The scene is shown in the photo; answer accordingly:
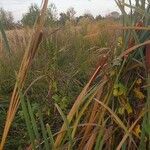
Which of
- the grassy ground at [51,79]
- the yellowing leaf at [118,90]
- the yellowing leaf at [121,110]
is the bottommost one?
the grassy ground at [51,79]

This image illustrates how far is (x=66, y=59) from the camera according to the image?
3.32 meters

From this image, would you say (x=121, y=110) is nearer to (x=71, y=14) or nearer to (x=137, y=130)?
(x=137, y=130)

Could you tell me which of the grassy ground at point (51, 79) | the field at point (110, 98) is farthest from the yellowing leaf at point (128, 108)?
the grassy ground at point (51, 79)

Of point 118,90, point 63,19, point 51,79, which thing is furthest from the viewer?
point 63,19

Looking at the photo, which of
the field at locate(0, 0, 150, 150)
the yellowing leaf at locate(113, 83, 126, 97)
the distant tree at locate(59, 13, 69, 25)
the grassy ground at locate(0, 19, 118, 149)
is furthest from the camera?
the distant tree at locate(59, 13, 69, 25)

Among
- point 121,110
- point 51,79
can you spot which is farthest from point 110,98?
point 51,79

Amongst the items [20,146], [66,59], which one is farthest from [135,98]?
[66,59]

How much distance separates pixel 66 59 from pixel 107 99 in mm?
1838

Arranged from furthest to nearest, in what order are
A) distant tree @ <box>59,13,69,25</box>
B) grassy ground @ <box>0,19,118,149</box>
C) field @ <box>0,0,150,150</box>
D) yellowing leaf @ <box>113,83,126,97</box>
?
distant tree @ <box>59,13,69,25</box>, grassy ground @ <box>0,19,118,149</box>, yellowing leaf @ <box>113,83,126,97</box>, field @ <box>0,0,150,150</box>

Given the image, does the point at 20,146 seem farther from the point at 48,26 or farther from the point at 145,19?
the point at 48,26

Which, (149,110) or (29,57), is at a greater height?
(29,57)

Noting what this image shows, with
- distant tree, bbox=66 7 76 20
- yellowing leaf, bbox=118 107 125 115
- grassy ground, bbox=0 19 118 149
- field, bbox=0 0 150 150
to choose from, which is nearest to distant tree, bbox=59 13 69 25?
distant tree, bbox=66 7 76 20

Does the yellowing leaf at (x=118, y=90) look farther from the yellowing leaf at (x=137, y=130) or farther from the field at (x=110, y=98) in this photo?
the yellowing leaf at (x=137, y=130)

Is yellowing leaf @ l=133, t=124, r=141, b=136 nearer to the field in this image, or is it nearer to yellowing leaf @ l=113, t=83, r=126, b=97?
the field
